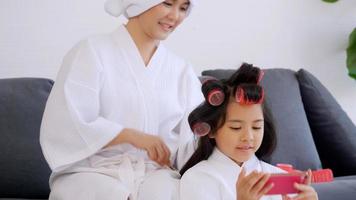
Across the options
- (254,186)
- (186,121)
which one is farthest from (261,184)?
(186,121)

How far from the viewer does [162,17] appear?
6.07ft

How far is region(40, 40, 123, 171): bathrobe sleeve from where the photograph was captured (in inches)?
68.7

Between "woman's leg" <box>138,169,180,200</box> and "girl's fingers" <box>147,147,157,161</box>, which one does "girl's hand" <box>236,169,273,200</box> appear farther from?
"girl's fingers" <box>147,147,157,161</box>

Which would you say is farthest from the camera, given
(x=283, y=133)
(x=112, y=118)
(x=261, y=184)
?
(x=283, y=133)

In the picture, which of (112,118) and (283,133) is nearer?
(112,118)

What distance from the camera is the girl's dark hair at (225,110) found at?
1.62m

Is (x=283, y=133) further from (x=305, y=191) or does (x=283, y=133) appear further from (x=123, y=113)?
(x=305, y=191)

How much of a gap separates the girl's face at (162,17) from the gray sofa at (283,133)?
1.84 ft

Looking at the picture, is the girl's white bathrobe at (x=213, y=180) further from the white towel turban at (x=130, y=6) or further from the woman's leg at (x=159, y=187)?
the white towel turban at (x=130, y=6)

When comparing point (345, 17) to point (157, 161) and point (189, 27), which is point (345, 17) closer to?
point (189, 27)

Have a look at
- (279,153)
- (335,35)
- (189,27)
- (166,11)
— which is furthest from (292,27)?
(166,11)

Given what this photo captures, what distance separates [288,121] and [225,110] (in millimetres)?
906

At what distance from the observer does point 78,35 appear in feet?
8.35

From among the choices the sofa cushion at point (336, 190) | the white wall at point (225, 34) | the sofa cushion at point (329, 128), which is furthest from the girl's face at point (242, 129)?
the white wall at point (225, 34)
